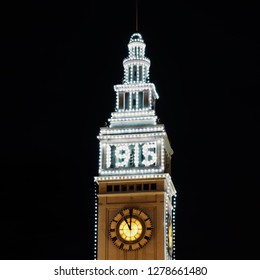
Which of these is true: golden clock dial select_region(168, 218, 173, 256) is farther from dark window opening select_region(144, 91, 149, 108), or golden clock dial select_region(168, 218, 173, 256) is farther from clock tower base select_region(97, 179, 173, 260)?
dark window opening select_region(144, 91, 149, 108)

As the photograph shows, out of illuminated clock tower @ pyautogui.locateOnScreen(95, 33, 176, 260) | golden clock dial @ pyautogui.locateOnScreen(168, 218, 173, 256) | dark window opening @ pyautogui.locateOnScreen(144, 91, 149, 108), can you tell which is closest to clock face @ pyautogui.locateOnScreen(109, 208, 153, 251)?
illuminated clock tower @ pyautogui.locateOnScreen(95, 33, 176, 260)

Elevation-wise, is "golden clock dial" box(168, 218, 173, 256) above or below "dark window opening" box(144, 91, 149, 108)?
below

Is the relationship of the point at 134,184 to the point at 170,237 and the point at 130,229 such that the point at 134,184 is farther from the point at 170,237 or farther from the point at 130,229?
the point at 170,237

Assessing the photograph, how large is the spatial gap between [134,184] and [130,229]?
3.44 meters

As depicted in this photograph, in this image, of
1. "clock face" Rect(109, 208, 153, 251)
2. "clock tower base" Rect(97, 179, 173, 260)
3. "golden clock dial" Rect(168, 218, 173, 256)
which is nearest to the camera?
"clock tower base" Rect(97, 179, 173, 260)

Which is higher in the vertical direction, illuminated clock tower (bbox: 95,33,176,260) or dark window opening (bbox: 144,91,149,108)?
dark window opening (bbox: 144,91,149,108)

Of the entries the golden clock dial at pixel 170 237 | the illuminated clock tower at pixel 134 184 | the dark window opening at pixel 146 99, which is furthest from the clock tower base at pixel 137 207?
the dark window opening at pixel 146 99

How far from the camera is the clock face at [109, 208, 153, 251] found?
2549 inches

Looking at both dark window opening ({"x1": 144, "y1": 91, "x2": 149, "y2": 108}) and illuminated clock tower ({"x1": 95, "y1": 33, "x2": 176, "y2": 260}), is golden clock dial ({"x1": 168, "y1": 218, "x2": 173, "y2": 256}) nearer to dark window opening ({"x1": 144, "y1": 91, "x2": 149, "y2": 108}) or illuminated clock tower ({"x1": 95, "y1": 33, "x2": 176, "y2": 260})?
illuminated clock tower ({"x1": 95, "y1": 33, "x2": 176, "y2": 260})

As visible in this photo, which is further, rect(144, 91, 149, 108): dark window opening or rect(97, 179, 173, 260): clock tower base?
rect(144, 91, 149, 108): dark window opening

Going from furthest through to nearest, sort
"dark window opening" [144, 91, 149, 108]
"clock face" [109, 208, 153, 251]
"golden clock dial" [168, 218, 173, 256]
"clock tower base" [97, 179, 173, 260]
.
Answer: "dark window opening" [144, 91, 149, 108] → "golden clock dial" [168, 218, 173, 256] → "clock face" [109, 208, 153, 251] → "clock tower base" [97, 179, 173, 260]

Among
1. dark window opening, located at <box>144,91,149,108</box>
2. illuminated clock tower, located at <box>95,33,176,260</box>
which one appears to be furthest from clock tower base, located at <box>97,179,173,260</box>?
dark window opening, located at <box>144,91,149,108</box>

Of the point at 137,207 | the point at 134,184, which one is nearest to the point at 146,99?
the point at 134,184
